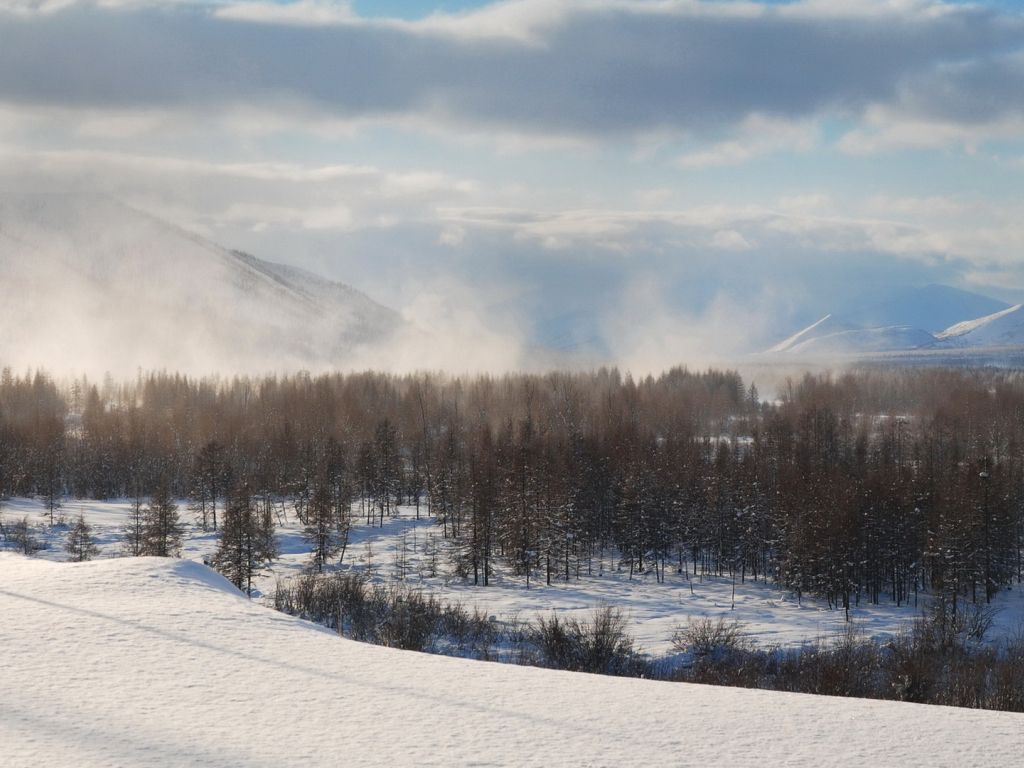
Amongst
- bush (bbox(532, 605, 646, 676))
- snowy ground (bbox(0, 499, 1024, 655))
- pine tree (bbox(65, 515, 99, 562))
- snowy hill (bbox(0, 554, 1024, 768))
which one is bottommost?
snowy ground (bbox(0, 499, 1024, 655))

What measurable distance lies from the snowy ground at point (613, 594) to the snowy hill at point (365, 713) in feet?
123

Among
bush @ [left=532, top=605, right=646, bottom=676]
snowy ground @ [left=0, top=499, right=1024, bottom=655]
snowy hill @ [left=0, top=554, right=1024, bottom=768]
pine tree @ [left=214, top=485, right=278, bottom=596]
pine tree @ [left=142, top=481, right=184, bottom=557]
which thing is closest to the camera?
snowy hill @ [left=0, top=554, right=1024, bottom=768]

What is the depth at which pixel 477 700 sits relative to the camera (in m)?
17.5

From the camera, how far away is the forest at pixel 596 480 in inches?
3054

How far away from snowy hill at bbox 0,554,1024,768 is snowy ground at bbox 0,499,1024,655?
1479 inches

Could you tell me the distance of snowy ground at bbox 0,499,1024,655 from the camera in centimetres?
6456

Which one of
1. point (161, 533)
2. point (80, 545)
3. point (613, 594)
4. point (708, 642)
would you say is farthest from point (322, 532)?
point (708, 642)

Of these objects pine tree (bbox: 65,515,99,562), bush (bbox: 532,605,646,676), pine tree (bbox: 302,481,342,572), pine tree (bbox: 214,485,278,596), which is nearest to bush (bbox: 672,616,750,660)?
bush (bbox: 532,605,646,676)

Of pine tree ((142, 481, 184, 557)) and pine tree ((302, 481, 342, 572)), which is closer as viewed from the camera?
pine tree ((142, 481, 184, 557))

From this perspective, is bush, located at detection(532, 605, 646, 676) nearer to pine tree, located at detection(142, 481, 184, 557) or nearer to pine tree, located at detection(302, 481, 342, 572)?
pine tree, located at detection(142, 481, 184, 557)

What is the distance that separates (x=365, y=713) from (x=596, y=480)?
81.8 m

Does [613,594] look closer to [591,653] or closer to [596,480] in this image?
[596,480]

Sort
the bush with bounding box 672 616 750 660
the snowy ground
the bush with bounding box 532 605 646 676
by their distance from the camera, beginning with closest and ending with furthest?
1. the bush with bounding box 532 605 646 676
2. the bush with bounding box 672 616 750 660
3. the snowy ground

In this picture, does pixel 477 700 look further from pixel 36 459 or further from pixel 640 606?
pixel 36 459
